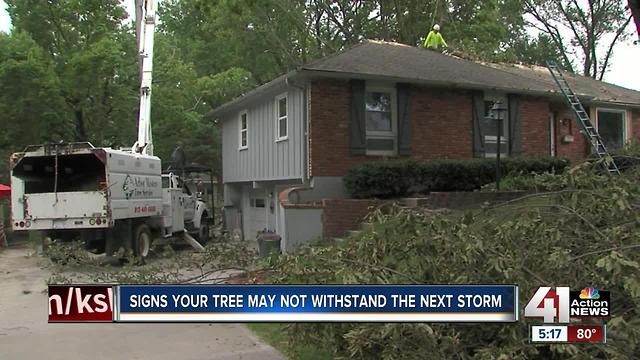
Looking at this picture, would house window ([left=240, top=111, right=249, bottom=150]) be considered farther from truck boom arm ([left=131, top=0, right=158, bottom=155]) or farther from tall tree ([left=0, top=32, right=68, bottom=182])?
tall tree ([left=0, top=32, right=68, bottom=182])

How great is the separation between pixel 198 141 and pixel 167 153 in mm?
11407

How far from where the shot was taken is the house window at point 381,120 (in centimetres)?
1548

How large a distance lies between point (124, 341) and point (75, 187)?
906 centimetres

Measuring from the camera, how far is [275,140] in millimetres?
16859

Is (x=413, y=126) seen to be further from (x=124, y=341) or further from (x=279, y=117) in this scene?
(x=124, y=341)

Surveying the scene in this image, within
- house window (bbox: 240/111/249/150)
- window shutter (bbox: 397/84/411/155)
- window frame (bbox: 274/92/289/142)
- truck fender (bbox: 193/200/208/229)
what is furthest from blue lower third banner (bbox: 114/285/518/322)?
truck fender (bbox: 193/200/208/229)

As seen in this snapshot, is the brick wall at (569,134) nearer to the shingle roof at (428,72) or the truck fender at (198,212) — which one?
the shingle roof at (428,72)

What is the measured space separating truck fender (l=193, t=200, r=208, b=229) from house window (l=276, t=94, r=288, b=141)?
5.03 meters

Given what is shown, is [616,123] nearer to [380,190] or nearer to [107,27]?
[380,190]

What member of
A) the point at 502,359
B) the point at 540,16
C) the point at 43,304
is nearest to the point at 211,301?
the point at 502,359

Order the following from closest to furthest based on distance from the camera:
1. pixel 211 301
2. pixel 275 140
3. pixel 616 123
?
pixel 211 301 < pixel 275 140 < pixel 616 123

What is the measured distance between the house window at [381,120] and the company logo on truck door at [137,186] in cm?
576

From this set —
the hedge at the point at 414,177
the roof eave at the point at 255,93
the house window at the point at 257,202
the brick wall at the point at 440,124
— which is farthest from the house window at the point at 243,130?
the hedge at the point at 414,177

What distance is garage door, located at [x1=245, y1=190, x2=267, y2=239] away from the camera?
2039 cm
